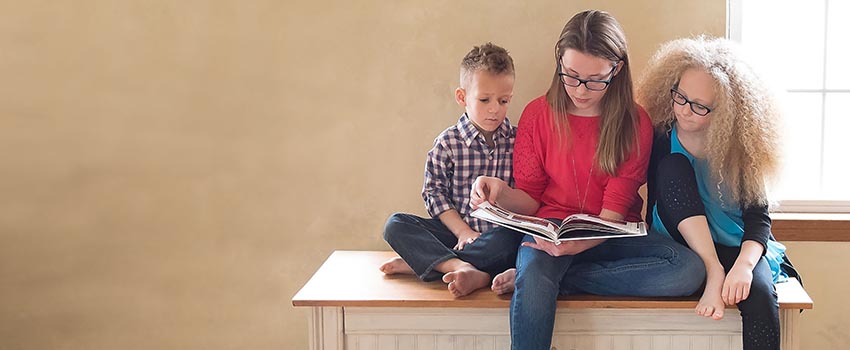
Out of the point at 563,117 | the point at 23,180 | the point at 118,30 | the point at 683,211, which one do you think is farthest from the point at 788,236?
the point at 23,180

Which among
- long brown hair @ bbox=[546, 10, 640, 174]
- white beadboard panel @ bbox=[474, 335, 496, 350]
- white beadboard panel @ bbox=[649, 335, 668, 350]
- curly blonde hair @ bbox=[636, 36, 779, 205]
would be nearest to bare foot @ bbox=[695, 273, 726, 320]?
white beadboard panel @ bbox=[649, 335, 668, 350]

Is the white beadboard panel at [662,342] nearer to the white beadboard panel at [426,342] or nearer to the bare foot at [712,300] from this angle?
the bare foot at [712,300]

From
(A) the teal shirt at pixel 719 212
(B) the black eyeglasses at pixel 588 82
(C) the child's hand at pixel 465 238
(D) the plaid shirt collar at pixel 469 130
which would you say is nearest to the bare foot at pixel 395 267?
(C) the child's hand at pixel 465 238

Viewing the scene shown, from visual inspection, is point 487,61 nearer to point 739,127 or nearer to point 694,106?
point 694,106

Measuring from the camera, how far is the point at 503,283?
6.48 ft

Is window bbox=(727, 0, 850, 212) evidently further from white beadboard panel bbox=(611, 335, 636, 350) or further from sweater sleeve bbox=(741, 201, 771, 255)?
white beadboard panel bbox=(611, 335, 636, 350)

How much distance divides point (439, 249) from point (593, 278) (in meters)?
0.35

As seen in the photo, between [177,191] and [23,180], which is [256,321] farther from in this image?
[23,180]

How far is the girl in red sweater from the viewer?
192 centimetres

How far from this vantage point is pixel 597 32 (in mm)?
2023

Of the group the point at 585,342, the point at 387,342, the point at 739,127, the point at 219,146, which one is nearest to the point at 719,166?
the point at 739,127

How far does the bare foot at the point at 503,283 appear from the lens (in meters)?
1.97

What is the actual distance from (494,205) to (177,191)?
3.06 feet

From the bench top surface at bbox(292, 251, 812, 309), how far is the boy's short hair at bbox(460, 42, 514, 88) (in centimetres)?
51
